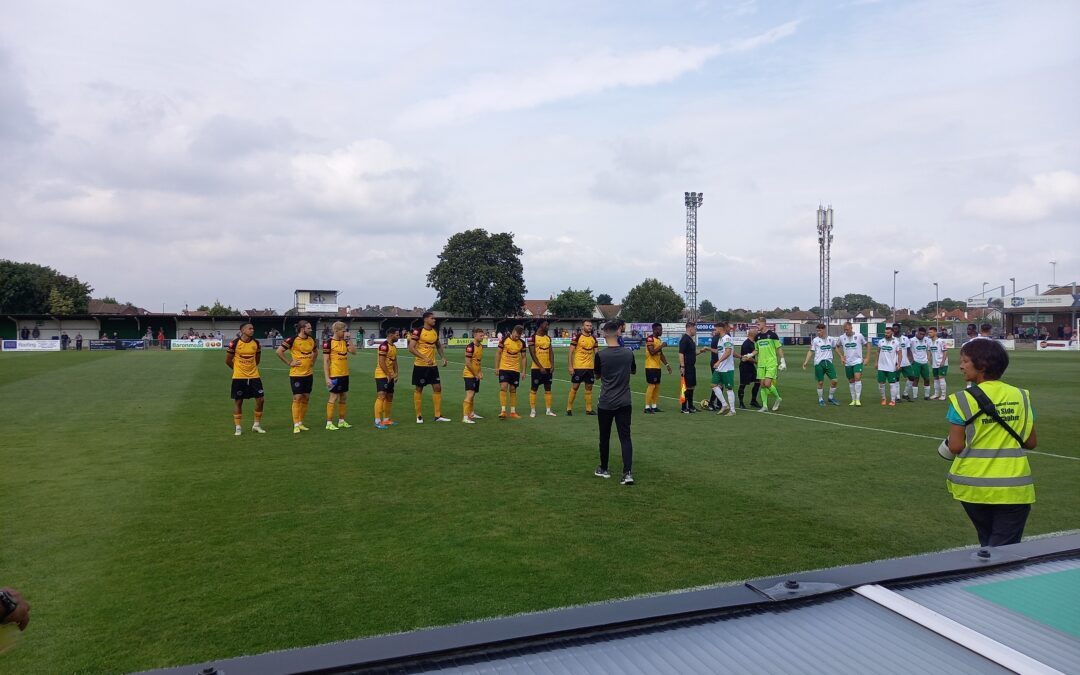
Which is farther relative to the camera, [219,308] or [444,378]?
[219,308]

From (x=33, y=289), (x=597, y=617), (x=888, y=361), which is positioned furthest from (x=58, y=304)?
(x=597, y=617)

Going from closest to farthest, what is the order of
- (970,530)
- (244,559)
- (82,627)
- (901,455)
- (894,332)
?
(82,627), (244,559), (970,530), (901,455), (894,332)

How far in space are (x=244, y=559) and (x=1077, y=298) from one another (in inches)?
3159

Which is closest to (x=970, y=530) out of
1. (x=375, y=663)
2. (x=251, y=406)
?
(x=375, y=663)

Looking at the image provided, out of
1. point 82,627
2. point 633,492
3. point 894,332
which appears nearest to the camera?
point 82,627

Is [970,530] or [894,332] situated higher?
[894,332]

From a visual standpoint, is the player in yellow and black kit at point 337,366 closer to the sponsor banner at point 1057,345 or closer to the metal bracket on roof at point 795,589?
the metal bracket on roof at point 795,589

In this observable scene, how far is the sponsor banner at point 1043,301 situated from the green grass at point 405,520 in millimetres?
68016

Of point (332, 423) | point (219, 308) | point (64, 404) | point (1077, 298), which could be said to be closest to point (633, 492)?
point (332, 423)

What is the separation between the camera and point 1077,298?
6456 cm

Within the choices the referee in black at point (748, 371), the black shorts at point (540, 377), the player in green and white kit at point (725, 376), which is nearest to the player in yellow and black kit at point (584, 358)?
the black shorts at point (540, 377)

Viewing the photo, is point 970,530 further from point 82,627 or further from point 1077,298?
point 1077,298

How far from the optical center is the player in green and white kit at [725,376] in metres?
14.3

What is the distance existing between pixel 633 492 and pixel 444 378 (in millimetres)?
16929
